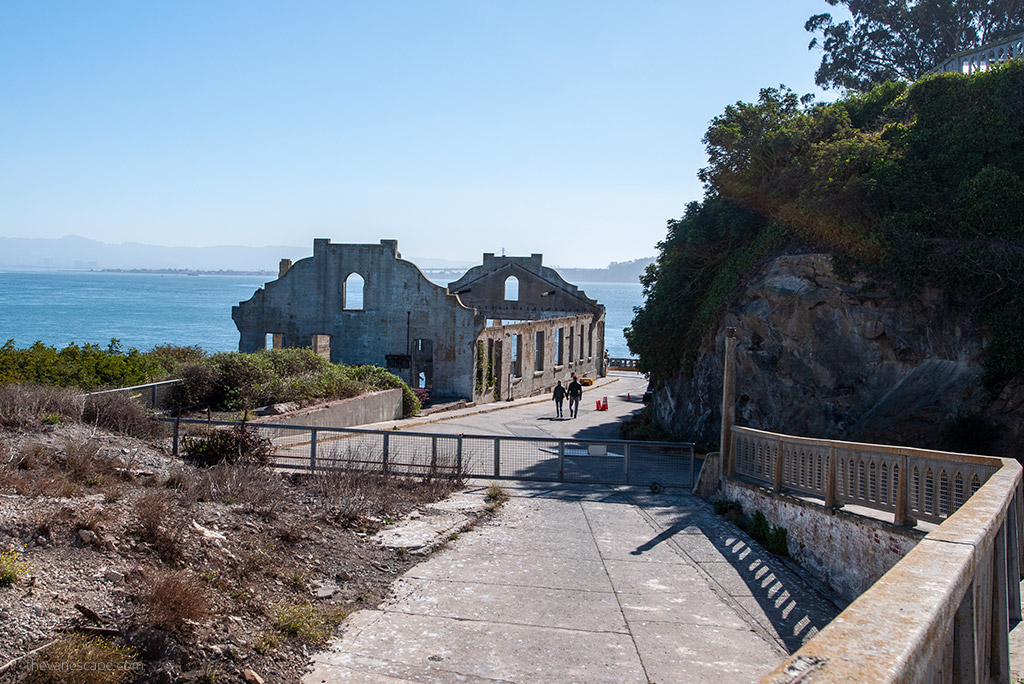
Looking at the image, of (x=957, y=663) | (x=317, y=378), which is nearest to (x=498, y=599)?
(x=957, y=663)

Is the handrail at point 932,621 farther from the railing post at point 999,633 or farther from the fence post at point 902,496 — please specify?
the fence post at point 902,496

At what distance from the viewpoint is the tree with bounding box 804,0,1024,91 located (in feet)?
143

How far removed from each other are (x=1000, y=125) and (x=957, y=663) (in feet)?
69.4

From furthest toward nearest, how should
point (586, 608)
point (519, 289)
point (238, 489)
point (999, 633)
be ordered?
point (519, 289), point (238, 489), point (586, 608), point (999, 633)

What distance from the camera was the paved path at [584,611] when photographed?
7.77m

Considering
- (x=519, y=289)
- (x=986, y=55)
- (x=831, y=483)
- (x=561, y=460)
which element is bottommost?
(x=561, y=460)

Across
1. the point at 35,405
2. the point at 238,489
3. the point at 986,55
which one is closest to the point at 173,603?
the point at 238,489

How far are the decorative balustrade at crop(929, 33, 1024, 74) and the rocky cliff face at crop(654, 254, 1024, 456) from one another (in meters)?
9.54

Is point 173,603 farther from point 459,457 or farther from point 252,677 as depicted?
point 459,457

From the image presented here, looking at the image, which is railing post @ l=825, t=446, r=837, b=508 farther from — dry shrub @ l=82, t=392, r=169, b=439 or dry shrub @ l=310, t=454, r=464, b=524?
dry shrub @ l=82, t=392, r=169, b=439

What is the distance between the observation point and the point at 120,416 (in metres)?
17.0

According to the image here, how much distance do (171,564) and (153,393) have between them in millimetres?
13182

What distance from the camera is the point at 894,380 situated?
21.2 meters

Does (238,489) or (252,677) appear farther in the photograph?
(238,489)
